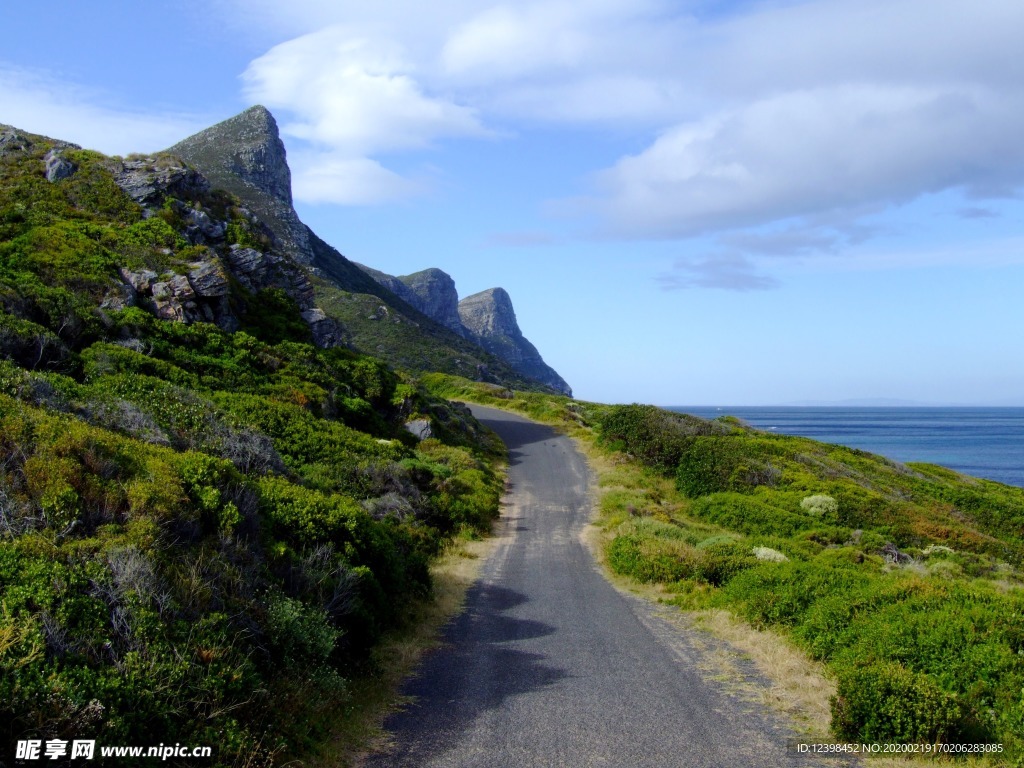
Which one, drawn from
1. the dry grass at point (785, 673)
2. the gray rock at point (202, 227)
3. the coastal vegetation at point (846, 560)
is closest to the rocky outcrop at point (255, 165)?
the gray rock at point (202, 227)

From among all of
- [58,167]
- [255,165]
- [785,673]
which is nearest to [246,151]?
[255,165]

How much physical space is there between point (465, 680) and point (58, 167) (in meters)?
29.3

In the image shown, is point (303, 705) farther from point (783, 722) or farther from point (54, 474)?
point (783, 722)

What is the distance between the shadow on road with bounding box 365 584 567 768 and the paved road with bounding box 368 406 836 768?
0.02m

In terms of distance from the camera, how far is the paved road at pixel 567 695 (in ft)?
20.6

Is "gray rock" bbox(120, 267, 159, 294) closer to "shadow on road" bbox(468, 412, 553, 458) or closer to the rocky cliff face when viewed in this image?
the rocky cliff face

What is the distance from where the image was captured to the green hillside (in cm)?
516

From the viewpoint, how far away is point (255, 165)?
8944 cm

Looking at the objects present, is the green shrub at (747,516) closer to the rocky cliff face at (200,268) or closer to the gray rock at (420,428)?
the gray rock at (420,428)

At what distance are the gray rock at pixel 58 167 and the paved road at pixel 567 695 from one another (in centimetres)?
2536

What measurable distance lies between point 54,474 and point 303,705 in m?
3.27

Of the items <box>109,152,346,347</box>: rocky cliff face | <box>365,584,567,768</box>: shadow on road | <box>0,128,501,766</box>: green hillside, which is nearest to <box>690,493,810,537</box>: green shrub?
<box>0,128,501,766</box>: green hillside

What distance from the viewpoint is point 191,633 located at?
5.70 m

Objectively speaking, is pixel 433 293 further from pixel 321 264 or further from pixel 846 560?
pixel 846 560
